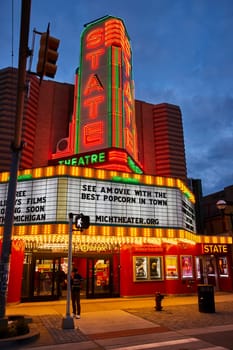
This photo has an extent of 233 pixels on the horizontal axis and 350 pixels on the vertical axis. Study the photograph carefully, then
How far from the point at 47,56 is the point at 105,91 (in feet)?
58.7

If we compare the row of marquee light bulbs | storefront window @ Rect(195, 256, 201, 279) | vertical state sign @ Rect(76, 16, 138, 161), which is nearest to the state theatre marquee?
the row of marquee light bulbs

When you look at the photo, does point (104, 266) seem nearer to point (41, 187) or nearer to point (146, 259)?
point (146, 259)

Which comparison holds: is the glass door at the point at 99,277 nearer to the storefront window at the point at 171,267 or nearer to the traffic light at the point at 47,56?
the storefront window at the point at 171,267

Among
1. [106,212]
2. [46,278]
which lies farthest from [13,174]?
[46,278]

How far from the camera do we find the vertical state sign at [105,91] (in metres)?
21.8

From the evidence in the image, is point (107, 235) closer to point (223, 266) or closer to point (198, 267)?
point (198, 267)

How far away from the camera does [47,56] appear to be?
5465 millimetres

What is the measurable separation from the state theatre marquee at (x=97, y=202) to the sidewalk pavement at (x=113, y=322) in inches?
155

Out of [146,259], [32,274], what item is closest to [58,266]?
[32,274]

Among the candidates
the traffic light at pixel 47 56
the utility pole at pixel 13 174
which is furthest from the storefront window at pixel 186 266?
the traffic light at pixel 47 56

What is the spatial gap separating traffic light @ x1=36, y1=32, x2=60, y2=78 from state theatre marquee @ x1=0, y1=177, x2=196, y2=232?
9.49 metres

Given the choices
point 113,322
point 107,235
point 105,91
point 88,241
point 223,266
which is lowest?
point 113,322

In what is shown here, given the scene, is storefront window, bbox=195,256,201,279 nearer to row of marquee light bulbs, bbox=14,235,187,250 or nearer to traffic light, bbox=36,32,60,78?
row of marquee light bulbs, bbox=14,235,187,250

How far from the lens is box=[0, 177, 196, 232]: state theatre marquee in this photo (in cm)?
1446
